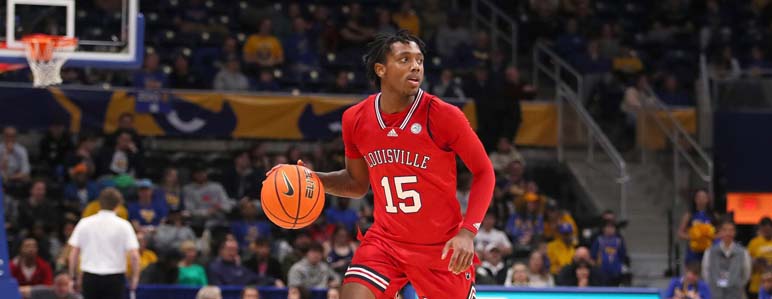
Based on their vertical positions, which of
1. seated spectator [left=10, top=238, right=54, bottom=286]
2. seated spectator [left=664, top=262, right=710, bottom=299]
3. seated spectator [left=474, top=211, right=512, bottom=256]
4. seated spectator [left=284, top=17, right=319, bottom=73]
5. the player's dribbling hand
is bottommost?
seated spectator [left=664, top=262, right=710, bottom=299]

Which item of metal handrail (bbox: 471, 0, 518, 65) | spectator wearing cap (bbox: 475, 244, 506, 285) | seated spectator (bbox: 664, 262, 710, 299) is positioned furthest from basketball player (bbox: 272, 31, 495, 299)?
metal handrail (bbox: 471, 0, 518, 65)

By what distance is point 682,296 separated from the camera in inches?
566

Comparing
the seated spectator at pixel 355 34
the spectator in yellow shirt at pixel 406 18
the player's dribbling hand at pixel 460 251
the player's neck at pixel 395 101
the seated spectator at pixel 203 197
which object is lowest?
the seated spectator at pixel 203 197

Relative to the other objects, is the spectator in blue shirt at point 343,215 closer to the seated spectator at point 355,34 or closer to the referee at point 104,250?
the referee at point 104,250

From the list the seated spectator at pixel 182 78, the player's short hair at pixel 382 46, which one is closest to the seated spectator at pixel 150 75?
the seated spectator at pixel 182 78

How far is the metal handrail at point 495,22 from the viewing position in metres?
21.4

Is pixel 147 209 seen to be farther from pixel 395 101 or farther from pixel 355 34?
pixel 395 101

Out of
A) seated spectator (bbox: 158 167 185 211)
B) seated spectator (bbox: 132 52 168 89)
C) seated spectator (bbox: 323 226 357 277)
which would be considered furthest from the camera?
seated spectator (bbox: 132 52 168 89)

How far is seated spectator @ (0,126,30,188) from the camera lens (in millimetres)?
15883

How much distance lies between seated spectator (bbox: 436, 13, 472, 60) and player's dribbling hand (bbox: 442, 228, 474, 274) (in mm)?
13898

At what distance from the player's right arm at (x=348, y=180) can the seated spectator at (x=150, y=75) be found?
1061 centimetres

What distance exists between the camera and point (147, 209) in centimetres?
1521

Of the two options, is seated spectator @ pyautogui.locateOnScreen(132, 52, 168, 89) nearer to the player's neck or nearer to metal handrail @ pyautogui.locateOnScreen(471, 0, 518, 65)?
metal handrail @ pyautogui.locateOnScreen(471, 0, 518, 65)

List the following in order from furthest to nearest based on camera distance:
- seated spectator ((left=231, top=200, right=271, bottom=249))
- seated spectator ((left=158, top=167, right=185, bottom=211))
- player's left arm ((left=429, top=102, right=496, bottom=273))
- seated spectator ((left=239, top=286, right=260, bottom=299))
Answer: seated spectator ((left=158, top=167, right=185, bottom=211)), seated spectator ((left=231, top=200, right=271, bottom=249)), seated spectator ((left=239, top=286, right=260, bottom=299)), player's left arm ((left=429, top=102, right=496, bottom=273))
